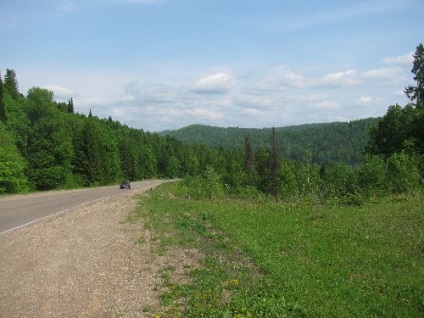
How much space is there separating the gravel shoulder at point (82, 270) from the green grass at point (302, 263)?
23.3 inches

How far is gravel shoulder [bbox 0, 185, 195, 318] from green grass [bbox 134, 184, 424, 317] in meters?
0.59

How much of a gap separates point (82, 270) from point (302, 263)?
16.7 feet

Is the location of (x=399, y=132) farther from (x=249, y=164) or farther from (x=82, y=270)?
(x=249, y=164)

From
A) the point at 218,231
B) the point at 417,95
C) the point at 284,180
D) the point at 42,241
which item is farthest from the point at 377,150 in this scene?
the point at 42,241

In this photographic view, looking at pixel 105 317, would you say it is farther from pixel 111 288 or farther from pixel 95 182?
pixel 95 182

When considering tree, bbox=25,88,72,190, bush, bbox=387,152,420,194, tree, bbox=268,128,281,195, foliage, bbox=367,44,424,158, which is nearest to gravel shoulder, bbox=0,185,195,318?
bush, bbox=387,152,420,194

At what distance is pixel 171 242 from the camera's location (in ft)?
40.2

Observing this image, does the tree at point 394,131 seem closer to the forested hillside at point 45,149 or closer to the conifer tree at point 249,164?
the forested hillside at point 45,149

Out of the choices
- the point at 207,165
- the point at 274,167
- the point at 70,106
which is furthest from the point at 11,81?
the point at 274,167

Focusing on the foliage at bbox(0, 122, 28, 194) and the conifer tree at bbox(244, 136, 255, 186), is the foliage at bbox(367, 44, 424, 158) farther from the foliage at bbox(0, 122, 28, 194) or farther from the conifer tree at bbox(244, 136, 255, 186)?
the conifer tree at bbox(244, 136, 255, 186)

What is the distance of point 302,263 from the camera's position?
32.9 feet

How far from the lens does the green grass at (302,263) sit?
7.25 metres

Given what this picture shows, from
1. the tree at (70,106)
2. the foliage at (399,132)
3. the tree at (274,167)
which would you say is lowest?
the tree at (274,167)

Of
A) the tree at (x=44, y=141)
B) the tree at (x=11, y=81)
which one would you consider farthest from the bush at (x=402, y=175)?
the tree at (x=11, y=81)
